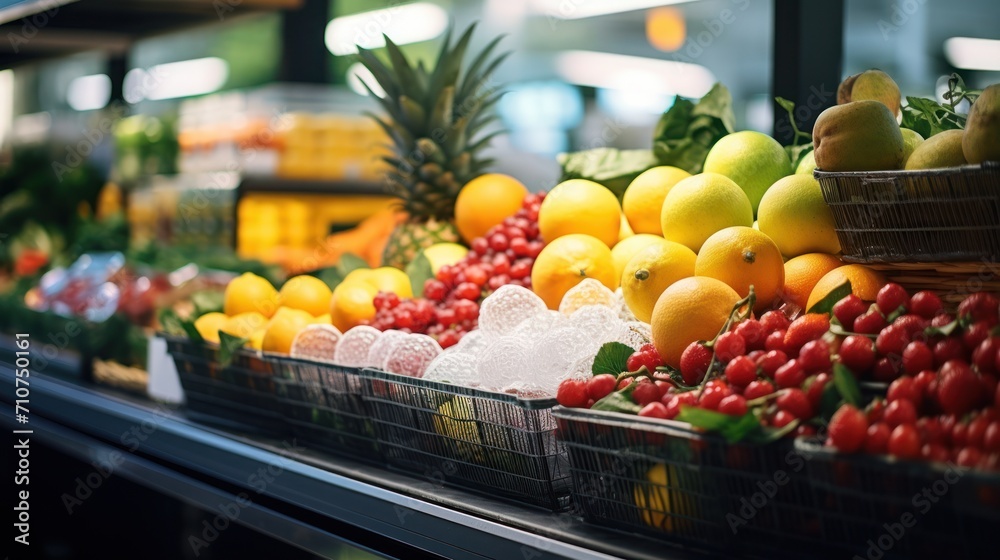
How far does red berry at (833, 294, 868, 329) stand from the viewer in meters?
1.24

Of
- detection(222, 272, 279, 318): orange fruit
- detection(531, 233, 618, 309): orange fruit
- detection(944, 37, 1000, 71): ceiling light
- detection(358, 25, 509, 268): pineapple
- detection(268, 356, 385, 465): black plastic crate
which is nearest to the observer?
detection(268, 356, 385, 465): black plastic crate

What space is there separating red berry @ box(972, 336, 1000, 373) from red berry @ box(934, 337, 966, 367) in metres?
0.04

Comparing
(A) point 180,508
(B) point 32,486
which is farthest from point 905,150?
(B) point 32,486

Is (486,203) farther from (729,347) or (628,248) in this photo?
(729,347)

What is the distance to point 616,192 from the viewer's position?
224cm

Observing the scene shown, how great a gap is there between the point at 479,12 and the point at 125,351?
25.8ft

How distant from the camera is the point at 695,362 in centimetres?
132

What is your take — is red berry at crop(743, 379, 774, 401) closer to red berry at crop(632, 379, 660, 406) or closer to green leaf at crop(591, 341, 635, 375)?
red berry at crop(632, 379, 660, 406)

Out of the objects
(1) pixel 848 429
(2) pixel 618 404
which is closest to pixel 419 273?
(2) pixel 618 404

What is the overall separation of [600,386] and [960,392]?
0.49 m

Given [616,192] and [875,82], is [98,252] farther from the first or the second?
[875,82]

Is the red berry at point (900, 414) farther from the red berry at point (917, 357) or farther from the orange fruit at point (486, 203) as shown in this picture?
the orange fruit at point (486, 203)

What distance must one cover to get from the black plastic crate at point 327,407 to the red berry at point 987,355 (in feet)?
3.53

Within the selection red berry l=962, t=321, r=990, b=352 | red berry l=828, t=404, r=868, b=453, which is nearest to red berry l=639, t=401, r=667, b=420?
red berry l=828, t=404, r=868, b=453
